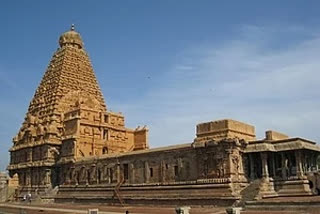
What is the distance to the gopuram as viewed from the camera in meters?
35.6

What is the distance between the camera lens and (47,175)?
58.2 meters

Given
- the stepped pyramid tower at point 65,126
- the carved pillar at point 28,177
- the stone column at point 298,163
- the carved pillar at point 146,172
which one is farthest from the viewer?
the carved pillar at point 28,177

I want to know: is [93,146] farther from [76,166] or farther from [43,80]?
[43,80]

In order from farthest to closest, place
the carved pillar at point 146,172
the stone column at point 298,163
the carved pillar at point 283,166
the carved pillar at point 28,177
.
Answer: the carved pillar at point 28,177
the carved pillar at point 146,172
the carved pillar at point 283,166
the stone column at point 298,163

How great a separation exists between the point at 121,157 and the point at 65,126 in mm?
17660

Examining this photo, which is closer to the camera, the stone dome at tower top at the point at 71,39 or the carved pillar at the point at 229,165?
the carved pillar at the point at 229,165

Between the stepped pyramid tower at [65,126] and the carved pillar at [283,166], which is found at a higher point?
the stepped pyramid tower at [65,126]

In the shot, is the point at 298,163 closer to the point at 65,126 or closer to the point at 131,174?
the point at 131,174

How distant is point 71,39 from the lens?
72.6m

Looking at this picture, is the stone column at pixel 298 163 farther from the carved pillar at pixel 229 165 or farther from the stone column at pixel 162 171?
the stone column at pixel 162 171

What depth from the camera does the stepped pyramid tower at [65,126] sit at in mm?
58438

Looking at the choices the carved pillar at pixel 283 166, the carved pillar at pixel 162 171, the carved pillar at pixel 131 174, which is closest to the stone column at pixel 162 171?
the carved pillar at pixel 162 171

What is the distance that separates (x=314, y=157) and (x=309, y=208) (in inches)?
498

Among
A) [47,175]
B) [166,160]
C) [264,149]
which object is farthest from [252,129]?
[47,175]
